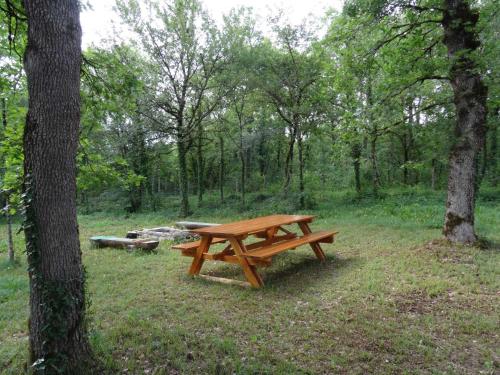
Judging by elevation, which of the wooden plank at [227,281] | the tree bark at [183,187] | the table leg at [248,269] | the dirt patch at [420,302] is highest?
the tree bark at [183,187]

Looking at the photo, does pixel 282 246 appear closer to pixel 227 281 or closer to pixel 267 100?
pixel 227 281

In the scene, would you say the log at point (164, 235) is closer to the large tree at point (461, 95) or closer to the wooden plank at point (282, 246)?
the wooden plank at point (282, 246)

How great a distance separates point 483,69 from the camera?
6172mm

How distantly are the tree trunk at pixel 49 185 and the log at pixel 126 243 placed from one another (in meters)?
5.25

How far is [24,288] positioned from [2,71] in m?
3.48

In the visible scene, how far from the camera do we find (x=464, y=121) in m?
6.63

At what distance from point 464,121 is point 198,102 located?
11447 mm

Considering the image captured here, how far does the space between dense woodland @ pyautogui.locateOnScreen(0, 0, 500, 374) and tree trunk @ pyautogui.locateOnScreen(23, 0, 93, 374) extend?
0.4 inches

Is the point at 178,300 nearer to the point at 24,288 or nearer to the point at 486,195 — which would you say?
the point at 24,288

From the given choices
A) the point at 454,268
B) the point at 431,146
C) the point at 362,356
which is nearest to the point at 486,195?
the point at 431,146

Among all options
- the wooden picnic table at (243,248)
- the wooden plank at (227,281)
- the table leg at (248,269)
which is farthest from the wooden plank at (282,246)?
A: the wooden plank at (227,281)

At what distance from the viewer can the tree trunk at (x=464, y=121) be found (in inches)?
257

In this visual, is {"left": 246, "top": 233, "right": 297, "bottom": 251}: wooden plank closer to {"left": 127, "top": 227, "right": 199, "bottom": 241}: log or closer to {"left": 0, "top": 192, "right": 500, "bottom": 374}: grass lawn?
{"left": 0, "top": 192, "right": 500, "bottom": 374}: grass lawn

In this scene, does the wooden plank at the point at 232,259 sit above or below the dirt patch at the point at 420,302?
above
